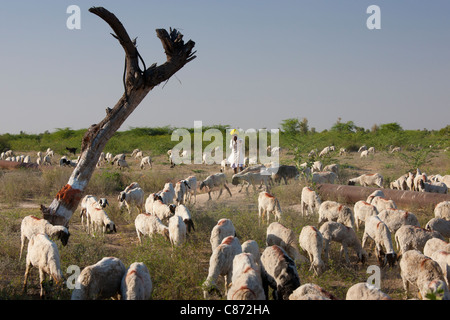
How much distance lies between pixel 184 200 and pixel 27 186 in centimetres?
624

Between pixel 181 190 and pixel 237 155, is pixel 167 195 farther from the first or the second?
pixel 237 155

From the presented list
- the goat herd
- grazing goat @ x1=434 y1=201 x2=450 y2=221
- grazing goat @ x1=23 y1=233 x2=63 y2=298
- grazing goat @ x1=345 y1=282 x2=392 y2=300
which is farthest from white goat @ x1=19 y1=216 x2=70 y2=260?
grazing goat @ x1=434 y1=201 x2=450 y2=221

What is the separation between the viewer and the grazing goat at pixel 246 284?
4.41 meters

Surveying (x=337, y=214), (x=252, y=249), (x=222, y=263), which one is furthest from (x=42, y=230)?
Answer: (x=337, y=214)

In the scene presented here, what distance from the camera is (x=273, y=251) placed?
583cm

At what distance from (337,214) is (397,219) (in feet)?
3.88

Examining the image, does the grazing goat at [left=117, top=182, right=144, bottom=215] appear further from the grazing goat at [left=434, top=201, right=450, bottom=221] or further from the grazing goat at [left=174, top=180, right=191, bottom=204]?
the grazing goat at [left=434, top=201, right=450, bottom=221]

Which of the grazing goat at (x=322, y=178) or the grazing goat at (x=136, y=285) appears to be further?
the grazing goat at (x=322, y=178)

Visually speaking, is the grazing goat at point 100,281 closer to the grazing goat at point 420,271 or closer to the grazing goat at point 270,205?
the grazing goat at point 420,271

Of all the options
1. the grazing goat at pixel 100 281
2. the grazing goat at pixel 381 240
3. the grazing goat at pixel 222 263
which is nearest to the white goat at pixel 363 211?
the grazing goat at pixel 381 240

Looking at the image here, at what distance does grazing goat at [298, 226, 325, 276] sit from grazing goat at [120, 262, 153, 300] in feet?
8.93

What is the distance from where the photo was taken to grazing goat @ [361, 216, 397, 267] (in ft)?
22.6

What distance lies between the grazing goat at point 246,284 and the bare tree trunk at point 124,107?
12.8 feet
